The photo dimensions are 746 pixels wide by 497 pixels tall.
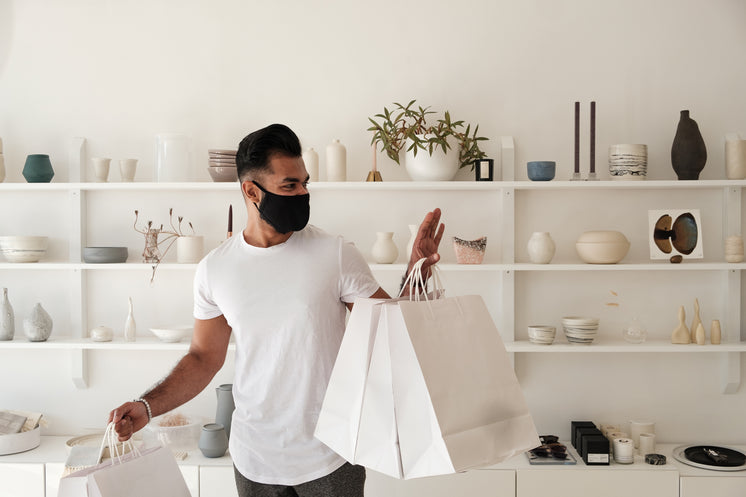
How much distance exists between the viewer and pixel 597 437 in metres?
2.59

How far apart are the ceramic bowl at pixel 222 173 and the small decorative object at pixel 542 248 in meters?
1.24

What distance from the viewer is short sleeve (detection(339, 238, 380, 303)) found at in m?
1.67

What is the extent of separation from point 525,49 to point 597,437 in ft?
5.18

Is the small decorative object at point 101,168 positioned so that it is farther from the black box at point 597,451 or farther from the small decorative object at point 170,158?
the black box at point 597,451

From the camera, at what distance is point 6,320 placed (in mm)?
2904

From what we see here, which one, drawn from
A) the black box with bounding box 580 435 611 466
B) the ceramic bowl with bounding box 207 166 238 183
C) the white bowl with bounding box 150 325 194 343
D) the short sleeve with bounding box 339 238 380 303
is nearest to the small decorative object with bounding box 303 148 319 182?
the ceramic bowl with bounding box 207 166 238 183

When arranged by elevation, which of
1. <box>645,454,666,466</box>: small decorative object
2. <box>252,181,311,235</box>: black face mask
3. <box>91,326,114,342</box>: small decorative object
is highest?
<box>252,181,311,235</box>: black face mask

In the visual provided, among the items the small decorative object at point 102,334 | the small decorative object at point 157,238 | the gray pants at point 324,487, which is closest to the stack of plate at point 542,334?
the gray pants at point 324,487

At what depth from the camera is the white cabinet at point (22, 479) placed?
8.79 feet

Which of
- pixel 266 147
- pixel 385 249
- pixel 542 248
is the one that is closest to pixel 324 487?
pixel 266 147

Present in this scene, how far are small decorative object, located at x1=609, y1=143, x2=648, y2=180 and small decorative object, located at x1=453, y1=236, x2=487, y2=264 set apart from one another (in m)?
0.60

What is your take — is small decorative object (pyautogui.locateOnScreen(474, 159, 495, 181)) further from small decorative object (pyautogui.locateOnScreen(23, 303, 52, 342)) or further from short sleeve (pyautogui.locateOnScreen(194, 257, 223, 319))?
small decorative object (pyautogui.locateOnScreen(23, 303, 52, 342))

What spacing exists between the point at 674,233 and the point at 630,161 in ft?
1.16

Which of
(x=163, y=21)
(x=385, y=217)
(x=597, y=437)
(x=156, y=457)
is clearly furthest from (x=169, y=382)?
(x=163, y=21)
